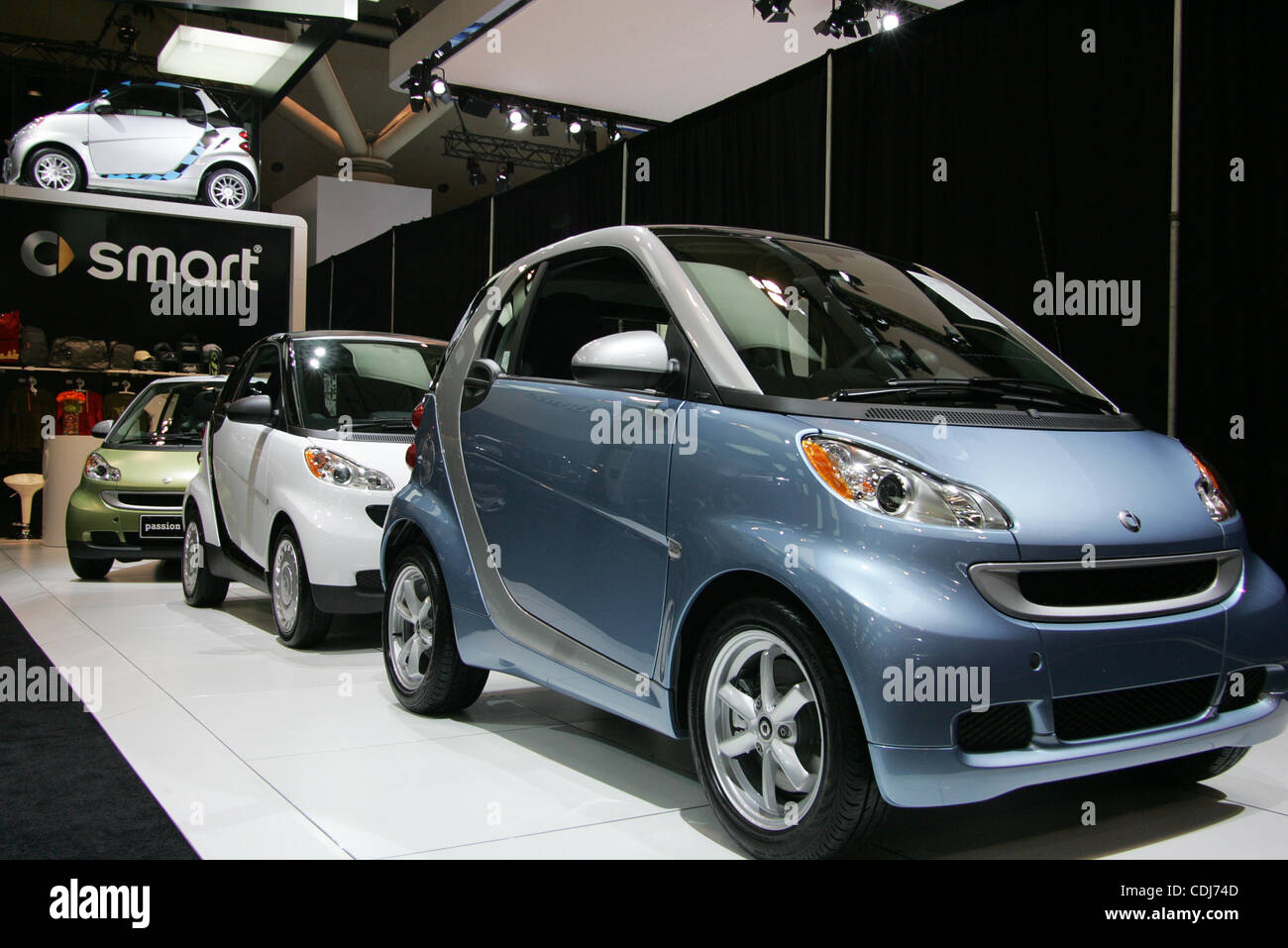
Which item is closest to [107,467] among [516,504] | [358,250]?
[516,504]

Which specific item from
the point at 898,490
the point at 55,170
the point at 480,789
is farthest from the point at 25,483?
the point at 898,490

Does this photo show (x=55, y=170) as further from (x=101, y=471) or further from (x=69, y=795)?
(x=69, y=795)

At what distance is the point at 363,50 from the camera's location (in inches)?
811

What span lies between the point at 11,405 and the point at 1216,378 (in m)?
11.5

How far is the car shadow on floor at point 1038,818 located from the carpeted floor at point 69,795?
113 centimetres

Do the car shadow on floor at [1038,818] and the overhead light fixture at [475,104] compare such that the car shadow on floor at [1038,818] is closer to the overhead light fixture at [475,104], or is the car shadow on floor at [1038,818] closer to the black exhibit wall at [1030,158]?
the black exhibit wall at [1030,158]

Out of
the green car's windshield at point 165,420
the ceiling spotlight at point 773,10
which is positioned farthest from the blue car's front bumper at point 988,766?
the ceiling spotlight at point 773,10

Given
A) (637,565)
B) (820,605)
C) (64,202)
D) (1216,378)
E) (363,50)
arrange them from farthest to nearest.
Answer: (363,50)
(64,202)
(1216,378)
(637,565)
(820,605)

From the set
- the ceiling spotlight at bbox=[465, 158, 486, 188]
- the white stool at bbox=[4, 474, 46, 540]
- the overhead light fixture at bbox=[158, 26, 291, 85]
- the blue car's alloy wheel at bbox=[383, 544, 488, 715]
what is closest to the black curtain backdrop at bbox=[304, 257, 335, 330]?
the overhead light fixture at bbox=[158, 26, 291, 85]

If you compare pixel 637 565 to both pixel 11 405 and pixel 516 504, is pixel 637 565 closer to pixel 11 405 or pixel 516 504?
pixel 516 504

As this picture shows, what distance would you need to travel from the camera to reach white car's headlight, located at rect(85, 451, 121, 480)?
744 centimetres

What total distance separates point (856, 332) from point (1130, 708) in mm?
1078

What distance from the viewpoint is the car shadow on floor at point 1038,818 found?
8.46 feet

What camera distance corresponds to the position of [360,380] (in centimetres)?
557
